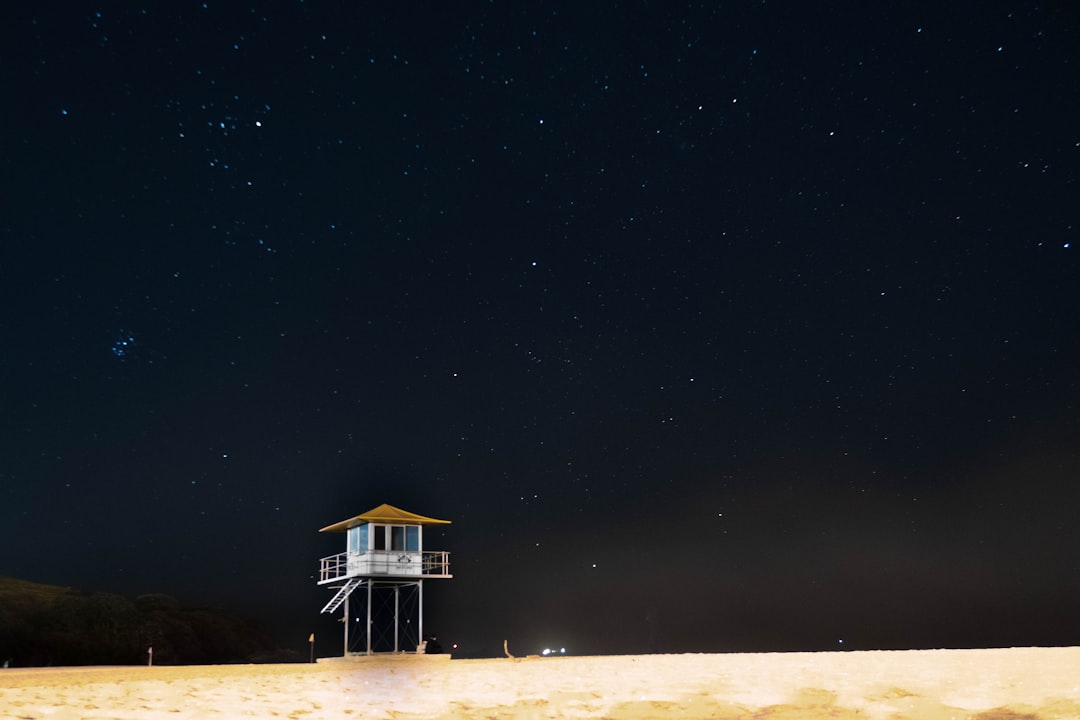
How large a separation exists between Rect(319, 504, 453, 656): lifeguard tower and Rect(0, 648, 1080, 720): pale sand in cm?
1184

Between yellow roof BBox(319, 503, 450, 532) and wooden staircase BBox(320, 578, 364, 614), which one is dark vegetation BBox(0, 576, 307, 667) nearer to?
wooden staircase BBox(320, 578, 364, 614)

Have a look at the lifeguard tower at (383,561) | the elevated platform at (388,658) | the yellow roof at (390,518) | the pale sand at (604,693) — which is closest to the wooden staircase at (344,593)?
the lifeguard tower at (383,561)

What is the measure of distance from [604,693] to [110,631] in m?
33.7

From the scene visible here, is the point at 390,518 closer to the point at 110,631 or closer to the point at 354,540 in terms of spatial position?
the point at 354,540

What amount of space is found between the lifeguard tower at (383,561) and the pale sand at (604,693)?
38.8ft

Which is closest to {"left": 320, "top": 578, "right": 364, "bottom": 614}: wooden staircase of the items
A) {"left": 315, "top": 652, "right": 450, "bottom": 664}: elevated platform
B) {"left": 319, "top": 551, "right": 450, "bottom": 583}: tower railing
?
{"left": 319, "top": 551, "right": 450, "bottom": 583}: tower railing

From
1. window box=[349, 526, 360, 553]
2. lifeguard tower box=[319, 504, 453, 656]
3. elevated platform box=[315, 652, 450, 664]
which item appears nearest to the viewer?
elevated platform box=[315, 652, 450, 664]

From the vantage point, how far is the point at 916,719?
1539cm

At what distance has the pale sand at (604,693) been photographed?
14.4 m

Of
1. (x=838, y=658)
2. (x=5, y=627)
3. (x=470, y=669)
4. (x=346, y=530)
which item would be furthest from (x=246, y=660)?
(x=838, y=658)

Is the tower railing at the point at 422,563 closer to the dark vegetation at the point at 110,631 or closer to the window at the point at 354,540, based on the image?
the window at the point at 354,540

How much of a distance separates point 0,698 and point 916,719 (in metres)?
12.9

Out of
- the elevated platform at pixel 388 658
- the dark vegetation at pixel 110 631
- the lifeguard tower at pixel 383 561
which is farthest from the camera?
the dark vegetation at pixel 110 631

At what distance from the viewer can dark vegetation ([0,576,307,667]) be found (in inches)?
1644
